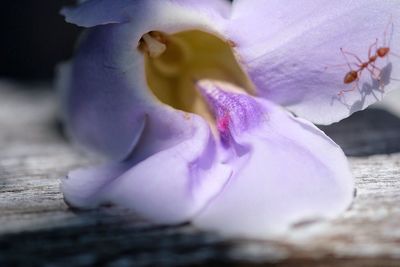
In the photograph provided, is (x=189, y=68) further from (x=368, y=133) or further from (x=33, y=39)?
(x=33, y=39)

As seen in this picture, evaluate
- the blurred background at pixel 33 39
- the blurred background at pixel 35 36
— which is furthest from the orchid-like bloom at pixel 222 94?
the blurred background at pixel 35 36

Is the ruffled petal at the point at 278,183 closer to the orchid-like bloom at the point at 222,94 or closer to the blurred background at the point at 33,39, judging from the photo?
the orchid-like bloom at the point at 222,94

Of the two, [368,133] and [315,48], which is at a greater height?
[315,48]

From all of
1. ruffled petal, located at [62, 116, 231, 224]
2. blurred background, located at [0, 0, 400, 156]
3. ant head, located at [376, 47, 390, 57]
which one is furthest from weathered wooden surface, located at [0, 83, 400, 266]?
blurred background, located at [0, 0, 400, 156]

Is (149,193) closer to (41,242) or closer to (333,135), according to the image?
(41,242)

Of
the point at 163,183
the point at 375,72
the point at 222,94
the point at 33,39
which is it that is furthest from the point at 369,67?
the point at 33,39

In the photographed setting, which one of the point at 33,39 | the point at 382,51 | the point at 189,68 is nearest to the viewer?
the point at 382,51

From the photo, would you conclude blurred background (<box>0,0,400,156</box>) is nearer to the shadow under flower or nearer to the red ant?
the shadow under flower
